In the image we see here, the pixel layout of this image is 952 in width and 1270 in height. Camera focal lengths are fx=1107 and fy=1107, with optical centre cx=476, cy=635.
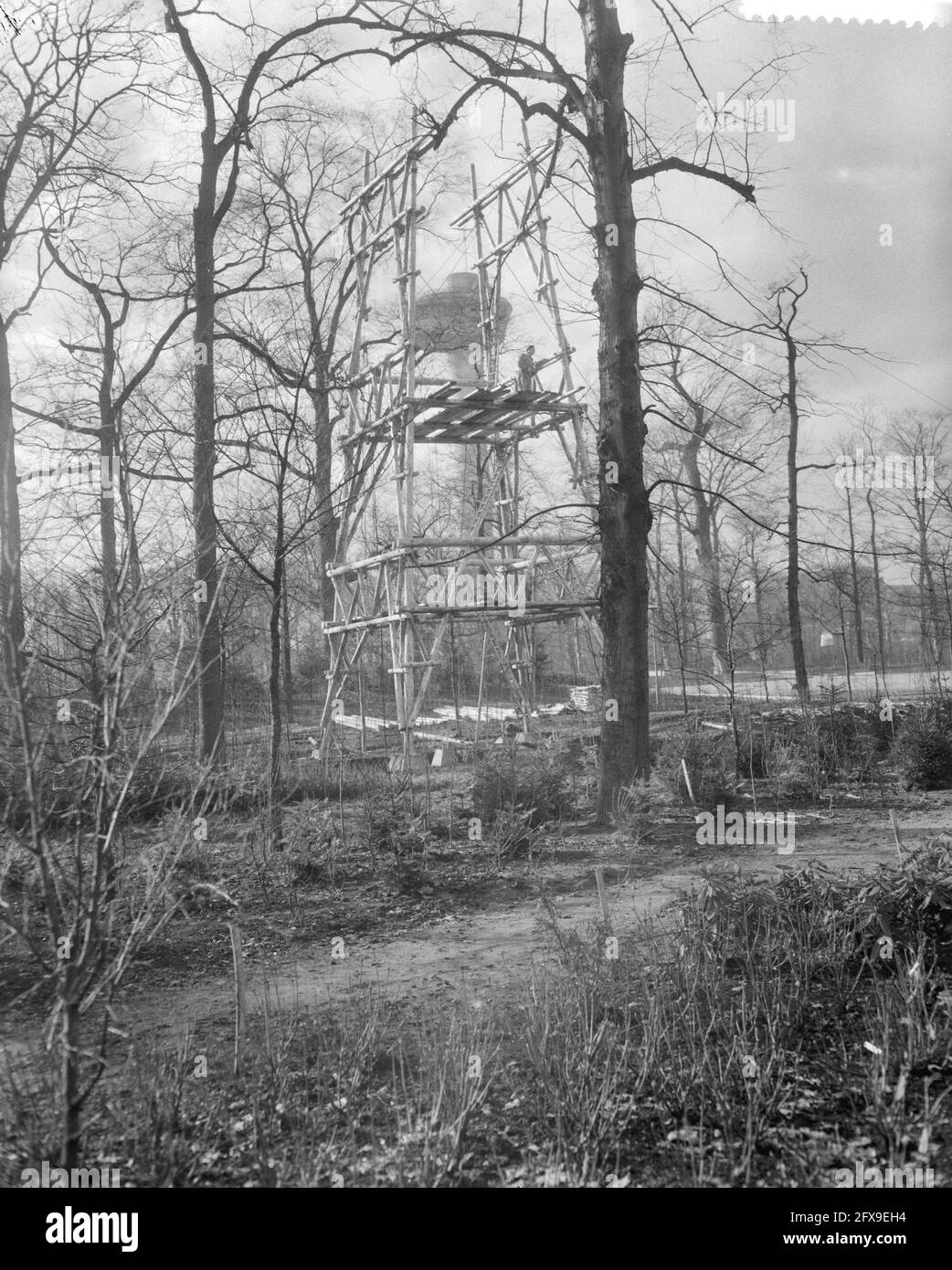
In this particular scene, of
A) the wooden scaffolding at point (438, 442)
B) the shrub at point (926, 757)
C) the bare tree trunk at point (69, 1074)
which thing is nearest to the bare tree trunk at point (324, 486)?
the wooden scaffolding at point (438, 442)

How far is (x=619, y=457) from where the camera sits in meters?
10.2

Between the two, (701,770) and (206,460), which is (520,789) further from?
(206,460)

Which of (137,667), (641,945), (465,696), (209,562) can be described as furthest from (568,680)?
(137,667)

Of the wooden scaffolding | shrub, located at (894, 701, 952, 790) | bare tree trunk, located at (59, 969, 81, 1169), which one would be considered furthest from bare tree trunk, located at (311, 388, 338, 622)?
shrub, located at (894, 701, 952, 790)

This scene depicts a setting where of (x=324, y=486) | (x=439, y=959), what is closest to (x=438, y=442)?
(x=324, y=486)

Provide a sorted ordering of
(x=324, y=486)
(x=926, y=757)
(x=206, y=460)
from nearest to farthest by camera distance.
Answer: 1. (x=206, y=460)
2. (x=926, y=757)
3. (x=324, y=486)

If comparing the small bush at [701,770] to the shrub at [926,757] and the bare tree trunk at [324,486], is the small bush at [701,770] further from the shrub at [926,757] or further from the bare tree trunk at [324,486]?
the bare tree trunk at [324,486]

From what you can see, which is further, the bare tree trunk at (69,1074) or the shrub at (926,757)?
the shrub at (926,757)

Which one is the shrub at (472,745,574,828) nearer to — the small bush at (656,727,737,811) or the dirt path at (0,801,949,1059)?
the small bush at (656,727,737,811)

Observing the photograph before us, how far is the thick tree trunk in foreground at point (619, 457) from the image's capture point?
10.2 m

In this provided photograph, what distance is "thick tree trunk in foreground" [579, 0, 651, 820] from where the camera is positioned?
10.2 m

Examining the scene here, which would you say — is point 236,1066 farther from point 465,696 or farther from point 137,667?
point 465,696

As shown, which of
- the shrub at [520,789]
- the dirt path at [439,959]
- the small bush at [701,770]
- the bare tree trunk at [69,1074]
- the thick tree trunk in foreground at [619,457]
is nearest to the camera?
the bare tree trunk at [69,1074]
